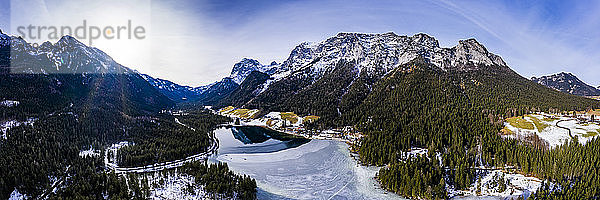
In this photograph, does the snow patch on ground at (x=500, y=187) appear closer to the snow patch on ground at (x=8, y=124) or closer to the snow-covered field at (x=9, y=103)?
the snow patch on ground at (x=8, y=124)

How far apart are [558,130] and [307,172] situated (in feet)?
269

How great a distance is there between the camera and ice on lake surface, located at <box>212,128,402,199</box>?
5309 centimetres

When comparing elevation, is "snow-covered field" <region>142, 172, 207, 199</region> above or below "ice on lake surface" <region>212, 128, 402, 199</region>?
above

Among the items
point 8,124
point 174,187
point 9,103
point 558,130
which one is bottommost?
point 174,187

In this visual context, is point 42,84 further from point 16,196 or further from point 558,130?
point 558,130

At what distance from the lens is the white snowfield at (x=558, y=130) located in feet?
248

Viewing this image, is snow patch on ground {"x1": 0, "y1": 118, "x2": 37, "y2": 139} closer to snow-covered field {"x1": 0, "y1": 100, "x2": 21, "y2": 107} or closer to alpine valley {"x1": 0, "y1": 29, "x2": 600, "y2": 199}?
alpine valley {"x1": 0, "y1": 29, "x2": 600, "y2": 199}

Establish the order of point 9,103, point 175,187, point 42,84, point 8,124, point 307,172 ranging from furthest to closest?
point 42,84
point 9,103
point 8,124
point 307,172
point 175,187

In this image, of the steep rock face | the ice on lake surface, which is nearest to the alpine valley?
the ice on lake surface

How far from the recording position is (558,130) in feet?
270

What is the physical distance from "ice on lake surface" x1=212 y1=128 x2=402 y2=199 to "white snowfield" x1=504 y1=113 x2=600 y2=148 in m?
55.0

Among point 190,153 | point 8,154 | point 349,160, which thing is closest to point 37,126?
point 8,154

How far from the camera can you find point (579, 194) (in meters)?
48.2

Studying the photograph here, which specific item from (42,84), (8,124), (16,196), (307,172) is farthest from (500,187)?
(42,84)
